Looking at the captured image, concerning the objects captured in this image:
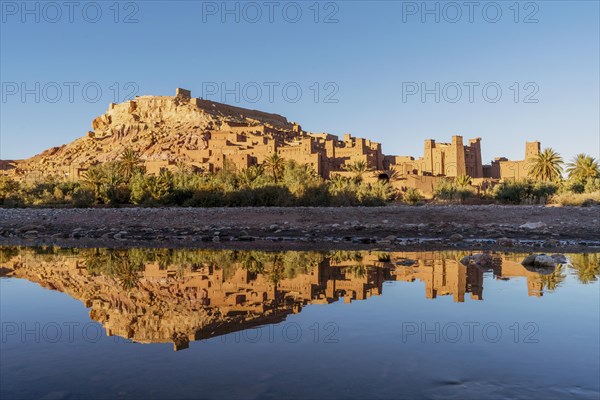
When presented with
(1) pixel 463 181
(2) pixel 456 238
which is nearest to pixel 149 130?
(1) pixel 463 181

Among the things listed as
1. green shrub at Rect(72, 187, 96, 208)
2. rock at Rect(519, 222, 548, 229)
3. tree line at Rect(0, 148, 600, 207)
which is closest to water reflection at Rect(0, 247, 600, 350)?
rock at Rect(519, 222, 548, 229)

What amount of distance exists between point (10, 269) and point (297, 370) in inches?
293

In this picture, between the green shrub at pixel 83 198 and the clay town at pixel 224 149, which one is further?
the clay town at pixel 224 149

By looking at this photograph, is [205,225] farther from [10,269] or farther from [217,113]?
[217,113]

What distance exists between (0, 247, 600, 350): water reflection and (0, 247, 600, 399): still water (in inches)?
1.4

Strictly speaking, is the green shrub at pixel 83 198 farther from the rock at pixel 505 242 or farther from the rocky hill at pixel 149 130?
the rocky hill at pixel 149 130

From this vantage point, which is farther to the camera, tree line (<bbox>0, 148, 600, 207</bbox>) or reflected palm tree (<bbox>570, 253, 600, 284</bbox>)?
tree line (<bbox>0, 148, 600, 207</bbox>)

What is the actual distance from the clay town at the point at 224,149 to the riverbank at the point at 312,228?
2979 centimetres

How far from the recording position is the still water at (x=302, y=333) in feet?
11.1

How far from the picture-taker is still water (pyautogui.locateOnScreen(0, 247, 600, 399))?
11.1ft

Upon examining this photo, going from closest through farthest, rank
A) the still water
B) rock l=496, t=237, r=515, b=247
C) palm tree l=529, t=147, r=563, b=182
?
1. the still water
2. rock l=496, t=237, r=515, b=247
3. palm tree l=529, t=147, r=563, b=182

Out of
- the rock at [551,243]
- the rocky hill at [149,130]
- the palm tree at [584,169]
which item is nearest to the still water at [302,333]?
the rock at [551,243]

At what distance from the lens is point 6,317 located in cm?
543

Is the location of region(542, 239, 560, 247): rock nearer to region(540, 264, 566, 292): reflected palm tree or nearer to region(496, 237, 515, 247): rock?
region(496, 237, 515, 247): rock
